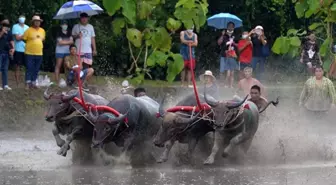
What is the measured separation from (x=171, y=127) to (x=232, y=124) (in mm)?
919

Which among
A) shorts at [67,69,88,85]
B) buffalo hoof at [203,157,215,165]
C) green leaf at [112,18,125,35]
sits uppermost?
green leaf at [112,18,125,35]

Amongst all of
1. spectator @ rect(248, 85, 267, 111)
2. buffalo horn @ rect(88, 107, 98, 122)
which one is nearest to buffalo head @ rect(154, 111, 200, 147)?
buffalo horn @ rect(88, 107, 98, 122)

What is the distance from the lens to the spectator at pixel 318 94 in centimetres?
1786

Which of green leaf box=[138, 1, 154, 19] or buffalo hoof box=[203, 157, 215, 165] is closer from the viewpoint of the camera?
green leaf box=[138, 1, 154, 19]

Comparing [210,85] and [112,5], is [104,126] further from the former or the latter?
[112,5]

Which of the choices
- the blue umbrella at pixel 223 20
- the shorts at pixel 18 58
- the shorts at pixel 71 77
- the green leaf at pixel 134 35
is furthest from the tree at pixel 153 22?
the blue umbrella at pixel 223 20

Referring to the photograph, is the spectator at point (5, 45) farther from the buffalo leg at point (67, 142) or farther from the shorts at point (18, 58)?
the buffalo leg at point (67, 142)

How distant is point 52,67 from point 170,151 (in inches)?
453

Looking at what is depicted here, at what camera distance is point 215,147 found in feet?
44.9

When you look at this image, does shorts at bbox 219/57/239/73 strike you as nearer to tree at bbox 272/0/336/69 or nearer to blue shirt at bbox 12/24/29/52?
blue shirt at bbox 12/24/29/52

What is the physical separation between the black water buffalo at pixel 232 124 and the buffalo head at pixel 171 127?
0.39 m

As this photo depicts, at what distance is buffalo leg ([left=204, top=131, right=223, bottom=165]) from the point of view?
13.5 meters

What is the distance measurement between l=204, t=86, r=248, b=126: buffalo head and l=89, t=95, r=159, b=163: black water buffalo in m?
1.05

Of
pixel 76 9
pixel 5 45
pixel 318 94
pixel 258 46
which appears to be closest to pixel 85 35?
pixel 76 9
